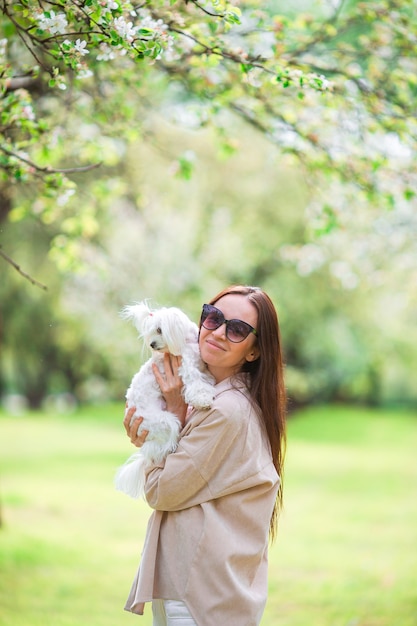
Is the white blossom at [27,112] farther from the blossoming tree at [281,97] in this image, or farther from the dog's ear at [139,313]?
the dog's ear at [139,313]

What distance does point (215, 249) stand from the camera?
60.3 feet

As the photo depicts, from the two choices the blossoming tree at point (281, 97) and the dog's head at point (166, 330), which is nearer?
the dog's head at point (166, 330)

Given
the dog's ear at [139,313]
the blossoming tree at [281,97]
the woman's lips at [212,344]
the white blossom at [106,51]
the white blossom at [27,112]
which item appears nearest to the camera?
the woman's lips at [212,344]

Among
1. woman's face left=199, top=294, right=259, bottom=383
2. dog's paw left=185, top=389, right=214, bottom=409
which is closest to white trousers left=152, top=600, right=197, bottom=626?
dog's paw left=185, top=389, right=214, bottom=409

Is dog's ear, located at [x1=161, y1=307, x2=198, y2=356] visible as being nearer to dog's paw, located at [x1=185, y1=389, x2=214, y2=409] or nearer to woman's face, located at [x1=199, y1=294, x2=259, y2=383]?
woman's face, located at [x1=199, y1=294, x2=259, y2=383]

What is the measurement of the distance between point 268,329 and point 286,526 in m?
9.42

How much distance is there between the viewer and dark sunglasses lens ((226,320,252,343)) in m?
2.91

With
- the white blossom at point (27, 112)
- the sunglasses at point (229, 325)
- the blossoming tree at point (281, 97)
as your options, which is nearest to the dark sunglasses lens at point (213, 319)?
the sunglasses at point (229, 325)

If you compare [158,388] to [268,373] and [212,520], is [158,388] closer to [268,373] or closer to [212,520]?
→ [268,373]

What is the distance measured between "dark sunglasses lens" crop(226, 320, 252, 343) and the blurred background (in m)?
0.50

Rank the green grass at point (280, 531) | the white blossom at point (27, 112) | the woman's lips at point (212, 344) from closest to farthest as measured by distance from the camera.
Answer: the woman's lips at point (212, 344)
the white blossom at point (27, 112)
the green grass at point (280, 531)

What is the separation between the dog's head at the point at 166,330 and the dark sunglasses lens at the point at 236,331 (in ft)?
0.62

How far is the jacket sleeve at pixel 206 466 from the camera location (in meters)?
2.75

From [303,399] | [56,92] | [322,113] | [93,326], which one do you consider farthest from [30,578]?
[303,399]
